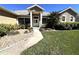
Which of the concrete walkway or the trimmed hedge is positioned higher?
the trimmed hedge

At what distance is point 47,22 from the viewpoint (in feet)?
22.8

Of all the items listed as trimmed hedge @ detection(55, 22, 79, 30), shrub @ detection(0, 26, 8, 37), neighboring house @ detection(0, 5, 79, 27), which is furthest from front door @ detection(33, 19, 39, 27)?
shrub @ detection(0, 26, 8, 37)

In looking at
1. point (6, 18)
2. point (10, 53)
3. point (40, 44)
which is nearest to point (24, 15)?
point (6, 18)

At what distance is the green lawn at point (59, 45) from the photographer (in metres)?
5.86

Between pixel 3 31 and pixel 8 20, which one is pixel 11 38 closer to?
pixel 3 31

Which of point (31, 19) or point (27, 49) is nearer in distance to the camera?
point (27, 49)

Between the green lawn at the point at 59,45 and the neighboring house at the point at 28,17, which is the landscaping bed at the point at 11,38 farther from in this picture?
the green lawn at the point at 59,45

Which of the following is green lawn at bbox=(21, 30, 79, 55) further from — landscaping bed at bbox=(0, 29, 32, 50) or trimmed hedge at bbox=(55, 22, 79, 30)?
landscaping bed at bbox=(0, 29, 32, 50)

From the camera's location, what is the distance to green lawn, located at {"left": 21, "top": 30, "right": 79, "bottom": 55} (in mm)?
5855

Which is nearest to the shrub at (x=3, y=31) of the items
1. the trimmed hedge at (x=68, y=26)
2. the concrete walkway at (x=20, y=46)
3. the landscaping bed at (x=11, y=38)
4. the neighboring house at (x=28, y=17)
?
the landscaping bed at (x=11, y=38)

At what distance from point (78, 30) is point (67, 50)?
167cm
